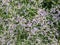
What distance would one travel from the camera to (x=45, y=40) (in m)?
5.67

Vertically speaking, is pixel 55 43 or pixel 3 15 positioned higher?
pixel 3 15

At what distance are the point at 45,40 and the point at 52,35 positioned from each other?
0.82 feet

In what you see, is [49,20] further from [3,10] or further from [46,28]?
[3,10]

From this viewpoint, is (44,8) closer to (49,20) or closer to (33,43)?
(49,20)

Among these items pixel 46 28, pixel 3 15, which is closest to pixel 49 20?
pixel 46 28

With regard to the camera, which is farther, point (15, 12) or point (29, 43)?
point (15, 12)

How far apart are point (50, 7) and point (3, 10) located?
137 cm

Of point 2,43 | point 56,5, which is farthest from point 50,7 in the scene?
point 2,43

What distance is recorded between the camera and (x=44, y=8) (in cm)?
621

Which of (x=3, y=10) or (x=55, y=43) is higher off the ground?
(x=3, y=10)

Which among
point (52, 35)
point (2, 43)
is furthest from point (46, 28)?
point (2, 43)

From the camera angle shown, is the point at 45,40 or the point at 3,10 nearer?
the point at 45,40

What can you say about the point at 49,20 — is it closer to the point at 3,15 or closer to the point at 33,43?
the point at 33,43

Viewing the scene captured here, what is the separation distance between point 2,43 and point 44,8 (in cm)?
161
